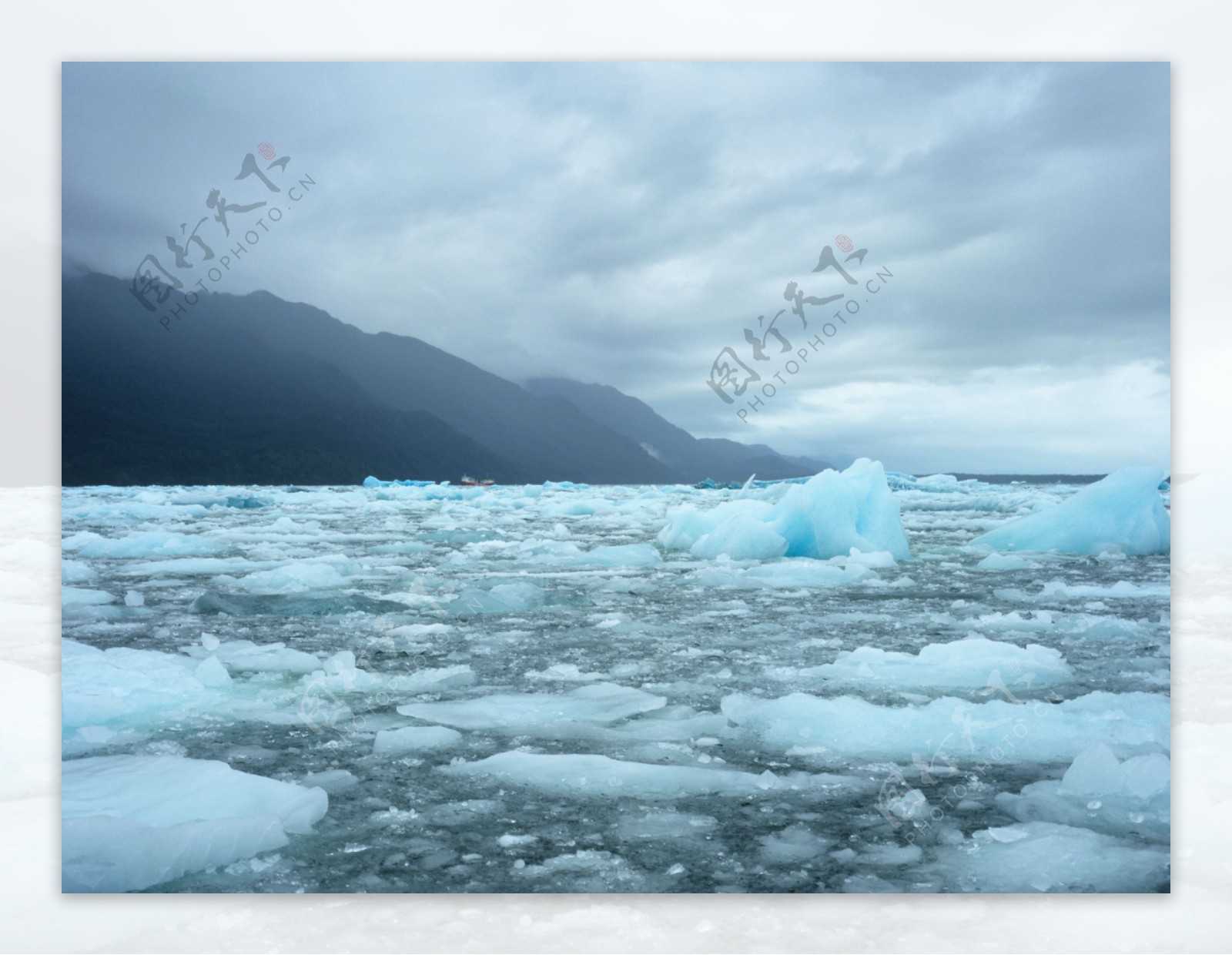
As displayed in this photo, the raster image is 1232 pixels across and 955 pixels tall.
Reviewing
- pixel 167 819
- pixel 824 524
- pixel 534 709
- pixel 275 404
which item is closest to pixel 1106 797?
pixel 534 709

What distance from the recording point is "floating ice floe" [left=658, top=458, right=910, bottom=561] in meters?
5.44

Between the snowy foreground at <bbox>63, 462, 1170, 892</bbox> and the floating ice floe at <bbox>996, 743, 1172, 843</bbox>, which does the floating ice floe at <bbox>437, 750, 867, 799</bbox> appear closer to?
the snowy foreground at <bbox>63, 462, 1170, 892</bbox>

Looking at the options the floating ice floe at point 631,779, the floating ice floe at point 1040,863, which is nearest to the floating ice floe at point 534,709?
the floating ice floe at point 631,779

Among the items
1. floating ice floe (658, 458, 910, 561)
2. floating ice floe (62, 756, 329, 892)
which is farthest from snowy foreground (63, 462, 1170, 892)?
floating ice floe (658, 458, 910, 561)

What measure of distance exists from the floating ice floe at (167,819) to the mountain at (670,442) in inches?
88.9

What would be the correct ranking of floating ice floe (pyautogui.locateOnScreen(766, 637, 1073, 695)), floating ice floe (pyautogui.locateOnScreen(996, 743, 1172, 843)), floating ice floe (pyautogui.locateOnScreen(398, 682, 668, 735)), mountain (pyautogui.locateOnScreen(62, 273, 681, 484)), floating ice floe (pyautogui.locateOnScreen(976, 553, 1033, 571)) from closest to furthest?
floating ice floe (pyautogui.locateOnScreen(996, 743, 1172, 843)), floating ice floe (pyautogui.locateOnScreen(398, 682, 668, 735)), floating ice floe (pyautogui.locateOnScreen(766, 637, 1073, 695)), mountain (pyautogui.locateOnScreen(62, 273, 681, 484)), floating ice floe (pyautogui.locateOnScreen(976, 553, 1033, 571))

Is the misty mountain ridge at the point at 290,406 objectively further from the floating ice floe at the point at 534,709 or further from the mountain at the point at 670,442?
the floating ice floe at the point at 534,709

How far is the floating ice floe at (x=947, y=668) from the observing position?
9.44 ft

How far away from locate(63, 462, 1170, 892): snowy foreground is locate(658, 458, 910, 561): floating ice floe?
83 cm

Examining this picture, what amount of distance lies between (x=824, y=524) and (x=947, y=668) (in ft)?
8.58

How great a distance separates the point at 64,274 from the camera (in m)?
2.80

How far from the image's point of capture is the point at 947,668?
2967mm

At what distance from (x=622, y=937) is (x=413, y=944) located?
56 cm
